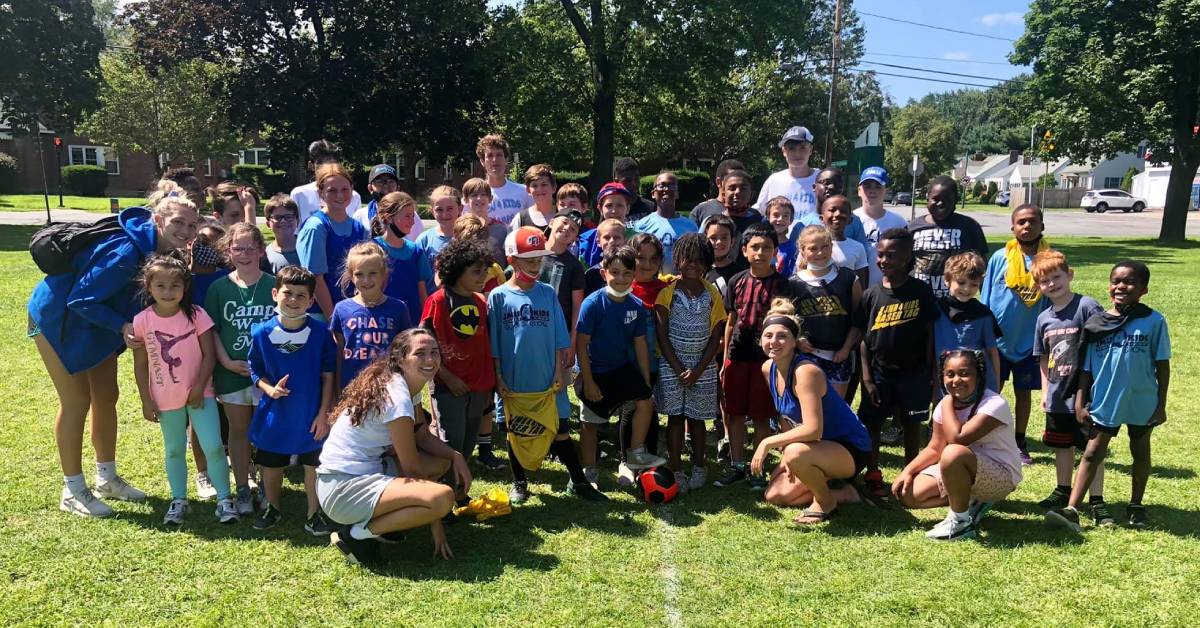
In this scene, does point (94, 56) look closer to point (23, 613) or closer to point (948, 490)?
point (23, 613)

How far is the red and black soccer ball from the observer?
5.00 meters

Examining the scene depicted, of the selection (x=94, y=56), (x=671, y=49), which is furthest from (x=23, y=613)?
(x=94, y=56)

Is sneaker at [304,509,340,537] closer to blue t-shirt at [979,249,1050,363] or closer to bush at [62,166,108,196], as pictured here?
blue t-shirt at [979,249,1050,363]

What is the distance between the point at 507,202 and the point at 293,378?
3295 millimetres

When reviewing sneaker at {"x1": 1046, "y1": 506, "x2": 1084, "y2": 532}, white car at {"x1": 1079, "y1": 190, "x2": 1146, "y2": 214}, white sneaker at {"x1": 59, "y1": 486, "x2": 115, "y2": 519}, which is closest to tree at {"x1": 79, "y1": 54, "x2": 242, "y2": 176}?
white sneaker at {"x1": 59, "y1": 486, "x2": 115, "y2": 519}

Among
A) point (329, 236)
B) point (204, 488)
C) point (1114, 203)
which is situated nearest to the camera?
point (204, 488)

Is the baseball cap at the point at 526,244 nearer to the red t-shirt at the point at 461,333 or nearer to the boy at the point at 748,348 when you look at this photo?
the red t-shirt at the point at 461,333

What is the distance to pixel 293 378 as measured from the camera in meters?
4.38

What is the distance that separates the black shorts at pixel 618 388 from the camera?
516 centimetres

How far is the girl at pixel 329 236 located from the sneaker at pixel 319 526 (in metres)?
1.58

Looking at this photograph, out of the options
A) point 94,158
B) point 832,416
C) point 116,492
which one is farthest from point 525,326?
point 94,158

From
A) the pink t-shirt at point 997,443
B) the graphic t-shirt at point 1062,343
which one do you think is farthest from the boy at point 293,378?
the graphic t-shirt at point 1062,343

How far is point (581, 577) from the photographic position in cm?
401

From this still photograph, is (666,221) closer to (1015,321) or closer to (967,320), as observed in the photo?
(967,320)
